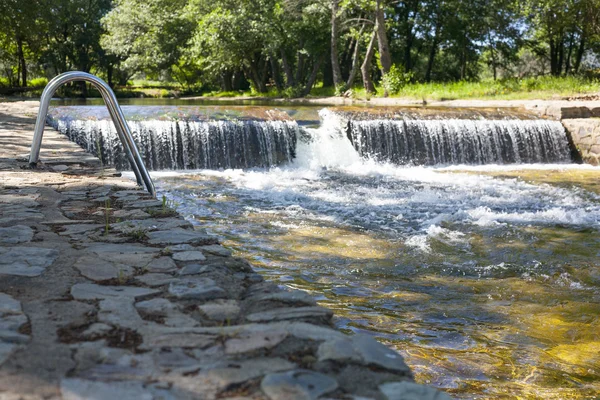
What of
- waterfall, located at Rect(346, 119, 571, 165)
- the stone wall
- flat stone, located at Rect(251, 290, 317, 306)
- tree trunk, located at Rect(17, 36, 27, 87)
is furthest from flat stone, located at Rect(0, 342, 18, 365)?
tree trunk, located at Rect(17, 36, 27, 87)

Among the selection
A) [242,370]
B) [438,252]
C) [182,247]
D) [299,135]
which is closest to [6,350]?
[242,370]

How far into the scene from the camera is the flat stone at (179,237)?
10.7 feet

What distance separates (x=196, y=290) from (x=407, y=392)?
1043mm

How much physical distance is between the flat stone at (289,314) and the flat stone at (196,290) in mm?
259

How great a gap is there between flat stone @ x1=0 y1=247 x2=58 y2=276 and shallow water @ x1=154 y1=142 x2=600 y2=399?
1.80 m

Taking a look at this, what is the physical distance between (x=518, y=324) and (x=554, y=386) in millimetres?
874

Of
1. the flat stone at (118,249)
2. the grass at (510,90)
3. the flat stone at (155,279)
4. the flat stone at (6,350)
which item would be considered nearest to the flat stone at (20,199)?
the flat stone at (118,249)

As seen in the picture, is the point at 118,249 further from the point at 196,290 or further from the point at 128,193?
the point at 128,193

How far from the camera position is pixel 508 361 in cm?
352

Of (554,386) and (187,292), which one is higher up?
(187,292)

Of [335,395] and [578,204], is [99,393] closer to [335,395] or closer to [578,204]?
[335,395]

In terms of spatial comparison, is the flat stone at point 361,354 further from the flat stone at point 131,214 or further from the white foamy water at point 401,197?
the white foamy water at point 401,197

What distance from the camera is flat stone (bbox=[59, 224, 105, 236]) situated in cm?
340

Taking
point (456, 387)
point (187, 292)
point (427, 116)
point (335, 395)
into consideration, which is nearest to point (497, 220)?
point (456, 387)
